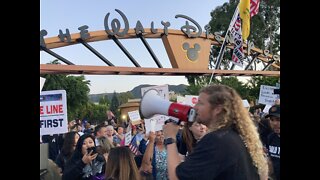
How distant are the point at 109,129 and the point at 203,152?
3.38 m

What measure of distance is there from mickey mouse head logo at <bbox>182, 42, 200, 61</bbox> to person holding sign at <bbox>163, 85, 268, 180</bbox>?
4.89 m

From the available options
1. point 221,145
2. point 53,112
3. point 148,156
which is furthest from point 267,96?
point 221,145

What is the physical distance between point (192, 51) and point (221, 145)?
5.42 m

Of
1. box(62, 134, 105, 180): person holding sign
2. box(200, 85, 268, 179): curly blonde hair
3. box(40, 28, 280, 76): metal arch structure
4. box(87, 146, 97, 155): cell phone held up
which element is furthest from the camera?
box(40, 28, 280, 76): metal arch structure

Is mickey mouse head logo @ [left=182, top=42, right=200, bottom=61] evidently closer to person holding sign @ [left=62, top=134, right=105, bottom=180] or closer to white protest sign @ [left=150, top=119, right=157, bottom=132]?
white protest sign @ [left=150, top=119, right=157, bottom=132]

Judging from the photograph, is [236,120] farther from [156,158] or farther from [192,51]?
[192,51]

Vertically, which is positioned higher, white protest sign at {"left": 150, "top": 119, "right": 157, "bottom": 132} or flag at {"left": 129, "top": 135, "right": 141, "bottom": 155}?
white protest sign at {"left": 150, "top": 119, "right": 157, "bottom": 132}

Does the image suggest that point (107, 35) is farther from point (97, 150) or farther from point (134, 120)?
point (97, 150)

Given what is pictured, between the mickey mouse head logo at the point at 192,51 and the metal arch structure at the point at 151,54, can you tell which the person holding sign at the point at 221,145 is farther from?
the mickey mouse head logo at the point at 192,51

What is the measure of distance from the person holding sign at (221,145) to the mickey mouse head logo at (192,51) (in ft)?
16.1

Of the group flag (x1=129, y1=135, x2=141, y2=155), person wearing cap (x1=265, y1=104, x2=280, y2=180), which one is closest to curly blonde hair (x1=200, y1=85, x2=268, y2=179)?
person wearing cap (x1=265, y1=104, x2=280, y2=180)

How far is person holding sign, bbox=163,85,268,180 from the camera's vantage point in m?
2.21

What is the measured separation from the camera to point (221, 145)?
223cm
